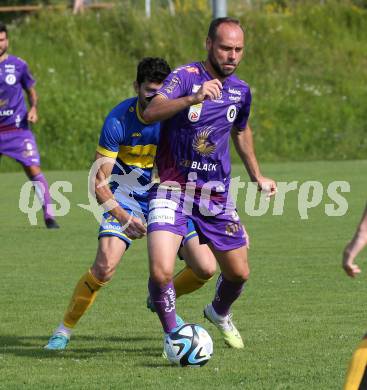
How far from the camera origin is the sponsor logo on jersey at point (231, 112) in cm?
688

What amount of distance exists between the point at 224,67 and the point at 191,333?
5.06 ft

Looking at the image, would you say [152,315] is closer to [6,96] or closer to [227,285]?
[227,285]

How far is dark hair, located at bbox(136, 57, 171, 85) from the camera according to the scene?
23.5ft

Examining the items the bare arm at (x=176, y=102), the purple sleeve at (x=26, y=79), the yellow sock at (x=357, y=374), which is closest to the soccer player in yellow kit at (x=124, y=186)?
the bare arm at (x=176, y=102)

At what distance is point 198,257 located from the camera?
7.29m

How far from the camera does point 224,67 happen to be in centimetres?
666

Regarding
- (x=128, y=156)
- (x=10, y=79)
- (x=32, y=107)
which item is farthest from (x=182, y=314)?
(x=10, y=79)

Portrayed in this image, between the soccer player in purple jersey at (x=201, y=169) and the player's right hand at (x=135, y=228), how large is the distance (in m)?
0.05

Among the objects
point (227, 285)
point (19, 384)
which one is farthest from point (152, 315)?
point (19, 384)

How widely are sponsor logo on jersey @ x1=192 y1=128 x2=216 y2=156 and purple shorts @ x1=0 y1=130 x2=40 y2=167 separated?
23.1 ft

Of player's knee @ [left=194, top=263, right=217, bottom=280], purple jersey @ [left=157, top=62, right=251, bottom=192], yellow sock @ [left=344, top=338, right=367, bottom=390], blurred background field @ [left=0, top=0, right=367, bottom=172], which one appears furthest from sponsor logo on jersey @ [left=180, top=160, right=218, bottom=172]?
blurred background field @ [left=0, top=0, right=367, bottom=172]

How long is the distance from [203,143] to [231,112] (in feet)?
0.91

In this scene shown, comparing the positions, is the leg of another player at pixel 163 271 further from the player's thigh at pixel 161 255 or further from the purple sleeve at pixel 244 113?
the purple sleeve at pixel 244 113

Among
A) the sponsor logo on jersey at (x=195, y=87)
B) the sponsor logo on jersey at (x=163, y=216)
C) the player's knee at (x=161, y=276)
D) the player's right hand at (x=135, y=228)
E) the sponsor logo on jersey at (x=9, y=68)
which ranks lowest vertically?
the sponsor logo on jersey at (x=9, y=68)
